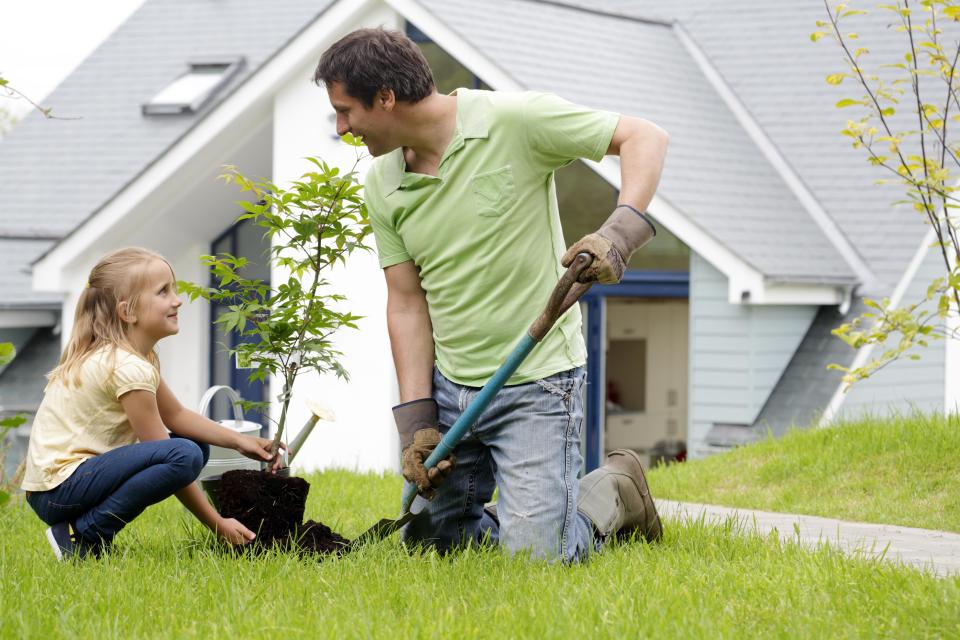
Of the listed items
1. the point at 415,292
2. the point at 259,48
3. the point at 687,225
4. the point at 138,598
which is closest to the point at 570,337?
the point at 415,292

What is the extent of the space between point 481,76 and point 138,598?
7.23 meters

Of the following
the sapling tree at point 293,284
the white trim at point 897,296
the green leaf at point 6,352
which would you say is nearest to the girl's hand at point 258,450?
the sapling tree at point 293,284

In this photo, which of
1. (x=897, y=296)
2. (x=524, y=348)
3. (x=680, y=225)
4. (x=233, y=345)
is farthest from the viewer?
(x=233, y=345)

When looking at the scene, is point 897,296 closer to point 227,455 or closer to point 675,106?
point 675,106

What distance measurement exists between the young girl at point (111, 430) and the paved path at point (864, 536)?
1963 millimetres

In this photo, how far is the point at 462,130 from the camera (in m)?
3.90

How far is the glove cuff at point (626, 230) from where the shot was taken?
341cm

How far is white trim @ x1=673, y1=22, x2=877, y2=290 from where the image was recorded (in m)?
10.3

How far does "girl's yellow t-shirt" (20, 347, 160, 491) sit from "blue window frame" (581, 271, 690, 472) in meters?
6.93

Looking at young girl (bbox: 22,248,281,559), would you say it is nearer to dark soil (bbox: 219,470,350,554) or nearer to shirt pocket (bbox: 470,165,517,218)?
dark soil (bbox: 219,470,350,554)

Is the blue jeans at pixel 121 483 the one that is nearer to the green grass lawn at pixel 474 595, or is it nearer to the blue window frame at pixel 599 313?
the green grass lawn at pixel 474 595

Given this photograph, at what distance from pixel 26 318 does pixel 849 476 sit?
9625 mm

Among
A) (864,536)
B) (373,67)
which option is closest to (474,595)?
→ (373,67)

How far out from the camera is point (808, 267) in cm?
970
